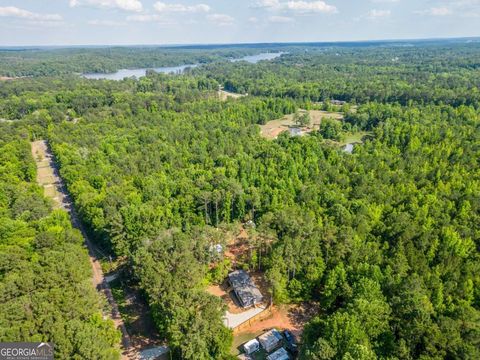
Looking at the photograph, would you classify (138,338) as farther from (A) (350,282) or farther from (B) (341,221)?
(B) (341,221)

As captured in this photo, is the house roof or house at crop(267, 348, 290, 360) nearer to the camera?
house at crop(267, 348, 290, 360)

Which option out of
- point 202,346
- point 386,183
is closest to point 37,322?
point 202,346

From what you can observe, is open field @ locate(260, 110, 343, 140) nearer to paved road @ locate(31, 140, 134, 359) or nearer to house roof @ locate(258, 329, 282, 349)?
paved road @ locate(31, 140, 134, 359)

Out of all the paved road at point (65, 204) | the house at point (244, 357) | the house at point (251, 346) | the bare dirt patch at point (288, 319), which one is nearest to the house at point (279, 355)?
the house at point (251, 346)

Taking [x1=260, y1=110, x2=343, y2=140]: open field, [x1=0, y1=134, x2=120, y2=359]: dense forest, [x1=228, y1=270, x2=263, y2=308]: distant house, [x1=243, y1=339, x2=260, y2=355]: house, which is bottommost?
[x1=243, y1=339, x2=260, y2=355]: house

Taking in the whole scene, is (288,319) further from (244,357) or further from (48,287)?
(48,287)

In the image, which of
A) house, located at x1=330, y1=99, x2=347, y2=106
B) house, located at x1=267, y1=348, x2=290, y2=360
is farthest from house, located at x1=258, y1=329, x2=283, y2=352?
house, located at x1=330, y1=99, x2=347, y2=106
